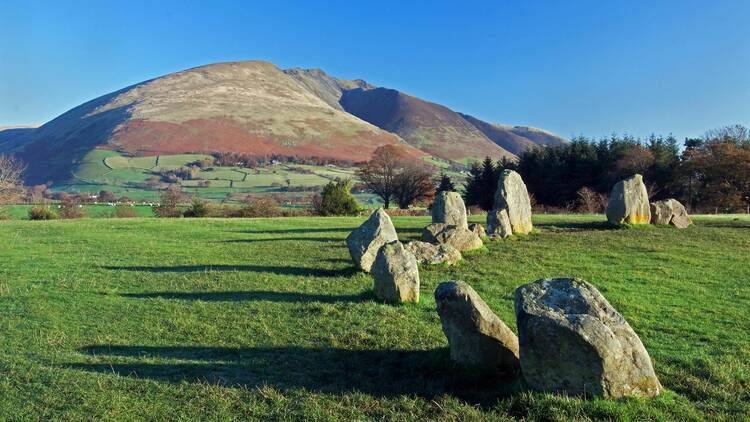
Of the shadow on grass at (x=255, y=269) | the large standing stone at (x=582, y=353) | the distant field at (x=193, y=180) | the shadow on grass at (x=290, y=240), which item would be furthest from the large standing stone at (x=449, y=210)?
the distant field at (x=193, y=180)

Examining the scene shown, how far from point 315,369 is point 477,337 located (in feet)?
7.93

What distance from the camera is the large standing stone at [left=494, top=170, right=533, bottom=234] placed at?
947 inches

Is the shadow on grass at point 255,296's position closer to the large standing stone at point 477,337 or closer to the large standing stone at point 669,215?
the large standing stone at point 477,337

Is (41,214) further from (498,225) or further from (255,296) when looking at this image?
(255,296)

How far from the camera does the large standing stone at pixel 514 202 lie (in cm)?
2406

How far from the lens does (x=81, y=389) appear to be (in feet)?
24.0

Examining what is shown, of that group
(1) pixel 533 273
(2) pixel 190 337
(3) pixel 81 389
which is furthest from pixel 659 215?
(3) pixel 81 389

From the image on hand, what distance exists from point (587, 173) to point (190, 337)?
49871 mm

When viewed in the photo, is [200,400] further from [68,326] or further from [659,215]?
[659,215]

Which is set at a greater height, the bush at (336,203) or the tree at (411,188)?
the tree at (411,188)

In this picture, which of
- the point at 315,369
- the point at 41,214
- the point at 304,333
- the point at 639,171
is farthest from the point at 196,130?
the point at 315,369

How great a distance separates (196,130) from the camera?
5561 inches

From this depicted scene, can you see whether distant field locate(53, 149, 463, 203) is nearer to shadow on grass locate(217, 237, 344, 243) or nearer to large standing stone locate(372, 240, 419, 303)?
shadow on grass locate(217, 237, 344, 243)

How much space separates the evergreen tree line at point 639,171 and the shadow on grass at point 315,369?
38.3 metres
